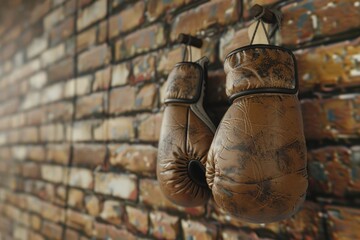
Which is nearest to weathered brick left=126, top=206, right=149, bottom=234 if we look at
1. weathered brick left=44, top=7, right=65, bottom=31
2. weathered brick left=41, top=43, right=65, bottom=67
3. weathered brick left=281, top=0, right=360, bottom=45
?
weathered brick left=281, top=0, right=360, bottom=45

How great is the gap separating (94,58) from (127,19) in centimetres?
22

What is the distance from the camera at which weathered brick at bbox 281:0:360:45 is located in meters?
0.49

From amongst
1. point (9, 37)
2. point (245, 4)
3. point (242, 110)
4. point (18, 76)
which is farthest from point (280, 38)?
point (9, 37)

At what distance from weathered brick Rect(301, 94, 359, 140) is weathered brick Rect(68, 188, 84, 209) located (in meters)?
0.84

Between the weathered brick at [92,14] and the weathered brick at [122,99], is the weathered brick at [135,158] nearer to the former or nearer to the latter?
the weathered brick at [122,99]

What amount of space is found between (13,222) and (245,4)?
5.31 ft

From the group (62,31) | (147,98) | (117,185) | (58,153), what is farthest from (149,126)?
(62,31)

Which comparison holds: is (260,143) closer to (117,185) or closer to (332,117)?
(332,117)

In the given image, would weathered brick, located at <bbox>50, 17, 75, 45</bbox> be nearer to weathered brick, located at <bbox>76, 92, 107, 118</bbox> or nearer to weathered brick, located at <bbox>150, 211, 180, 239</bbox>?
weathered brick, located at <bbox>76, 92, 107, 118</bbox>

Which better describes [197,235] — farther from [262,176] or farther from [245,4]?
[245,4]

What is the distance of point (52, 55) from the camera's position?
4.49 feet

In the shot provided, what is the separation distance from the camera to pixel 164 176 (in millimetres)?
546

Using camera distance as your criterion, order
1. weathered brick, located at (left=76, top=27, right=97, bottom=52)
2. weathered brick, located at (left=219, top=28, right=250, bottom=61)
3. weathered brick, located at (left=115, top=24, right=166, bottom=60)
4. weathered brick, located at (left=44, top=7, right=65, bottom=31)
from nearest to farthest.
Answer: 1. weathered brick, located at (left=219, top=28, right=250, bottom=61)
2. weathered brick, located at (left=115, top=24, right=166, bottom=60)
3. weathered brick, located at (left=76, top=27, right=97, bottom=52)
4. weathered brick, located at (left=44, top=7, right=65, bottom=31)

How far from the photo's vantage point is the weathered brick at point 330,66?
482 mm
